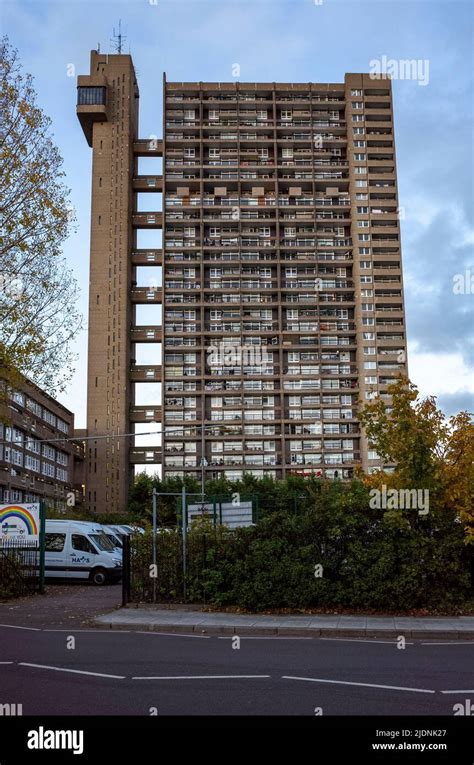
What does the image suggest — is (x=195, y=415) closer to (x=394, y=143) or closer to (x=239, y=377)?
(x=239, y=377)

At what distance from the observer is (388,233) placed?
102 m

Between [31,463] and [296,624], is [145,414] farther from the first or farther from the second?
[296,624]

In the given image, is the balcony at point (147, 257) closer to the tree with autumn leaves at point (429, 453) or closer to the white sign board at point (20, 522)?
the white sign board at point (20, 522)

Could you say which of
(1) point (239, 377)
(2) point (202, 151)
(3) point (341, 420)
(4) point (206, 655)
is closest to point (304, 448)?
(3) point (341, 420)

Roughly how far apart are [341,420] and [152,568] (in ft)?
260

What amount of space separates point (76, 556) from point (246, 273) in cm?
7573

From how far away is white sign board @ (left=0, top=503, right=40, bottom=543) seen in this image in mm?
23391

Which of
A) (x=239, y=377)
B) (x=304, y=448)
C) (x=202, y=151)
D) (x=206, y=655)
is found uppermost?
(x=202, y=151)

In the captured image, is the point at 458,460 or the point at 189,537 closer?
the point at 458,460

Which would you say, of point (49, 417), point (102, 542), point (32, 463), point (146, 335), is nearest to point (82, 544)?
point (102, 542)
